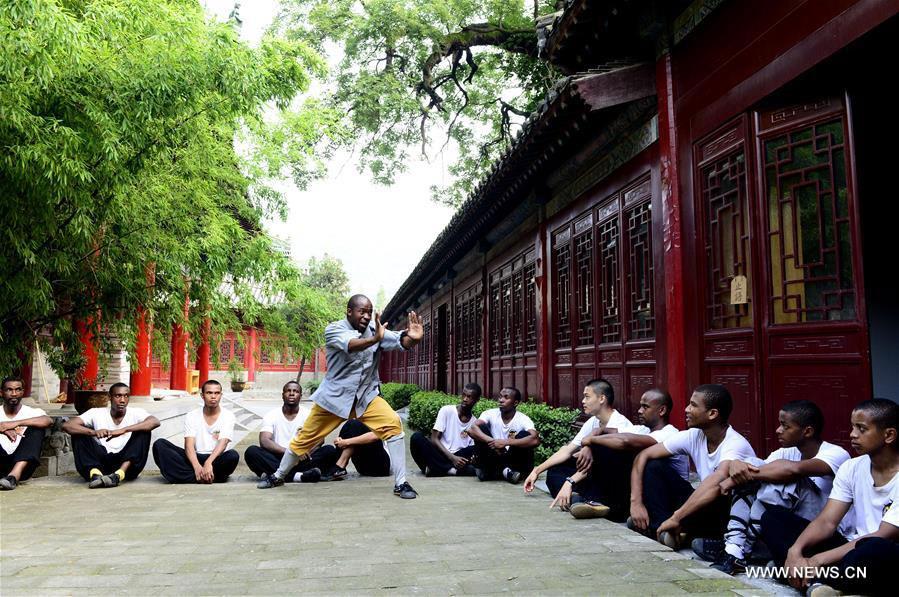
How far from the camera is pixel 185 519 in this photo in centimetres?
560

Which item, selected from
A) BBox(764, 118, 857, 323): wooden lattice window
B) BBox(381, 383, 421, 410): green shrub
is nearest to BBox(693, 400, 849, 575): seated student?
BBox(764, 118, 857, 323): wooden lattice window

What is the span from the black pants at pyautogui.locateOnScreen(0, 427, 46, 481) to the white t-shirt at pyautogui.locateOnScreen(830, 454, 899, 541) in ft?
23.1

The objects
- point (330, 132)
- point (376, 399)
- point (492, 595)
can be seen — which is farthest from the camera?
point (330, 132)

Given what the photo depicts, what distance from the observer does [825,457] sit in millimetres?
3811

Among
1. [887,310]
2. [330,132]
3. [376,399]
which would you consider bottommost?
[376,399]

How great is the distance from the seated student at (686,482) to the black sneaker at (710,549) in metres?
0.18

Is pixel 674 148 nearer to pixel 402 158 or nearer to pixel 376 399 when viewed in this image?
pixel 376 399

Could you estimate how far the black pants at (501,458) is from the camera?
7.64 metres

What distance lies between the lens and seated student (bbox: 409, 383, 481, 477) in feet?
26.6

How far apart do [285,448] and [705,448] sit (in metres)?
4.63

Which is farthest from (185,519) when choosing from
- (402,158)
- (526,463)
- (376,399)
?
(402,158)

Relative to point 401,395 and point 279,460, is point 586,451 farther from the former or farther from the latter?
point 401,395

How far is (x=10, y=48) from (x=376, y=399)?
4.02 meters

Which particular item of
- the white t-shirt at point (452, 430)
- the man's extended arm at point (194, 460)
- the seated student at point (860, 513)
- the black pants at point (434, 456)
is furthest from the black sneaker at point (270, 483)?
the seated student at point (860, 513)
